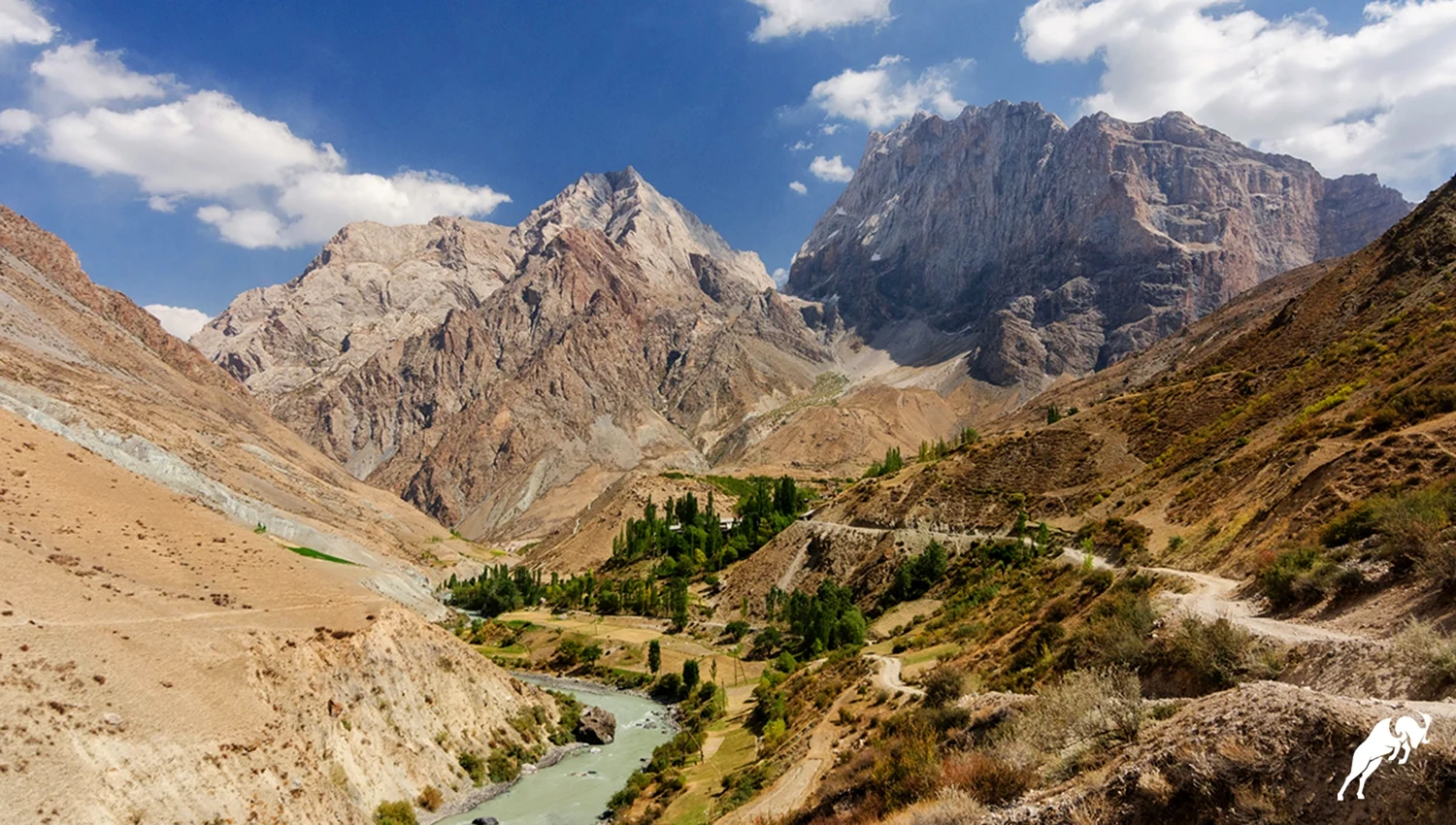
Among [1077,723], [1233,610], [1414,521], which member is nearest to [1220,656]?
[1233,610]

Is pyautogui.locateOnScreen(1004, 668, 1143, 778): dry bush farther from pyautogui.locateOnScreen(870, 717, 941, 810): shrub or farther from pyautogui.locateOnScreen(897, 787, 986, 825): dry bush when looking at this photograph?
pyautogui.locateOnScreen(870, 717, 941, 810): shrub

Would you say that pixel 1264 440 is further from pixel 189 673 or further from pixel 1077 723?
pixel 189 673

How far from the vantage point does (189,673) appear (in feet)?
93.6

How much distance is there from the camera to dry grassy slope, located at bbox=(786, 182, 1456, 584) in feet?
82.7

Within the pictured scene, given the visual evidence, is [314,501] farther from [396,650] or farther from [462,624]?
[396,650]

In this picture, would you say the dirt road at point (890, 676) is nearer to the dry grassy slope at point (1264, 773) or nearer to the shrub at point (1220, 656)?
the shrub at point (1220, 656)

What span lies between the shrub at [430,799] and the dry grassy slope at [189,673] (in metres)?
0.65

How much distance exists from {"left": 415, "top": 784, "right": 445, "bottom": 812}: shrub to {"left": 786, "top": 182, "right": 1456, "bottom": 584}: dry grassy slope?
3577cm

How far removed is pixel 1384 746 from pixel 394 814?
117ft

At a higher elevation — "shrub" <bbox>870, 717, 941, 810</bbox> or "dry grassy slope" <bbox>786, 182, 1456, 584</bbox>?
"dry grassy slope" <bbox>786, 182, 1456, 584</bbox>

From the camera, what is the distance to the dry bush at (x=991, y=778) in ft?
36.1

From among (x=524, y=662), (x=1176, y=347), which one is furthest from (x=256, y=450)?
(x=1176, y=347)

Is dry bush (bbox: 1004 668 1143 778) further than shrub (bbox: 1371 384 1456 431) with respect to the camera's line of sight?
No

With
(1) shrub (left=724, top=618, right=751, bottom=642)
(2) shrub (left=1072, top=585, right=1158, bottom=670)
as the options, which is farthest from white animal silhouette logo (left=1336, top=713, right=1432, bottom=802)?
(1) shrub (left=724, top=618, right=751, bottom=642)
